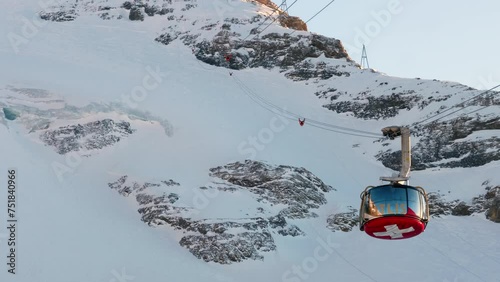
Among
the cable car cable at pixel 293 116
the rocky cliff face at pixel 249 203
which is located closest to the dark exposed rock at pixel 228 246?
the rocky cliff face at pixel 249 203

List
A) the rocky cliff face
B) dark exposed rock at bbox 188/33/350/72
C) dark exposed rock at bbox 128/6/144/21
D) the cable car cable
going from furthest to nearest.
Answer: dark exposed rock at bbox 128/6/144/21, dark exposed rock at bbox 188/33/350/72, the cable car cable, the rocky cliff face

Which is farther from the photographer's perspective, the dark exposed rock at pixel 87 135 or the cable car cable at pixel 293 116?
the cable car cable at pixel 293 116

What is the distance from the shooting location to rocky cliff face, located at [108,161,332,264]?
2917 cm

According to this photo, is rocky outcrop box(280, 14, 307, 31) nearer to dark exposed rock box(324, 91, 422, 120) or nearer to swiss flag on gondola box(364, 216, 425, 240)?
dark exposed rock box(324, 91, 422, 120)

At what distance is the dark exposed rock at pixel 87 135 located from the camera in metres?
36.3

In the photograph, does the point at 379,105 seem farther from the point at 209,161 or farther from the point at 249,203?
the point at 249,203

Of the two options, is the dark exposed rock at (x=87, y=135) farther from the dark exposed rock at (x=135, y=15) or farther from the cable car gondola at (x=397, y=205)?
the dark exposed rock at (x=135, y=15)

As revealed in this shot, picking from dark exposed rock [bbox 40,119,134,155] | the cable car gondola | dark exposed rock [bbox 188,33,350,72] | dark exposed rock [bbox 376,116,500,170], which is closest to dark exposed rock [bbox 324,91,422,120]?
dark exposed rock [bbox 376,116,500,170]

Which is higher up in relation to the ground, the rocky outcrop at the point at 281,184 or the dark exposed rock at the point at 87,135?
the rocky outcrop at the point at 281,184

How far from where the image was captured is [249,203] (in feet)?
108

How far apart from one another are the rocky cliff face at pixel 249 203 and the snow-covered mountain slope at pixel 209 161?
89mm

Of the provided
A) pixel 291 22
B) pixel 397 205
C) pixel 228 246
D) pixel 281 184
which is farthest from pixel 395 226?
pixel 291 22

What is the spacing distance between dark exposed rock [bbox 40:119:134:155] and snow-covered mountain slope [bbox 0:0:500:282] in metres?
0.11

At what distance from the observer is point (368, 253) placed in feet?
97.1
